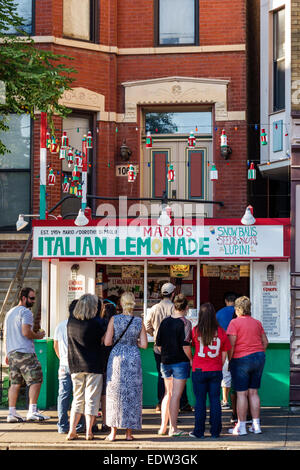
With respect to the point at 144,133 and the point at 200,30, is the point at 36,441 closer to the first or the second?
the point at 144,133

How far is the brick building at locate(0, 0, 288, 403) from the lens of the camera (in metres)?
16.4

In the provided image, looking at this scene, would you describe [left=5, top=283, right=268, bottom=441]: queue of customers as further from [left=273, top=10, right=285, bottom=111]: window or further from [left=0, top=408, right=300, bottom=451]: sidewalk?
[left=273, top=10, right=285, bottom=111]: window

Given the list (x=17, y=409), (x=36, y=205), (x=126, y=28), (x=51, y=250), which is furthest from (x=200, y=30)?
(x=17, y=409)

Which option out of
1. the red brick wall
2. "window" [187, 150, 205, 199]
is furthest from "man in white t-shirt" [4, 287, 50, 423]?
"window" [187, 150, 205, 199]

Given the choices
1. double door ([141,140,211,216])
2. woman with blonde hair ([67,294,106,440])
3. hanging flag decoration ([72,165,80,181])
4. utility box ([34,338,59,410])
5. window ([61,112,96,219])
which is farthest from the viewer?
double door ([141,140,211,216])

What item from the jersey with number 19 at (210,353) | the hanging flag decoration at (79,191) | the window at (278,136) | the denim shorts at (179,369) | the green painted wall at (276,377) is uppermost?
the window at (278,136)

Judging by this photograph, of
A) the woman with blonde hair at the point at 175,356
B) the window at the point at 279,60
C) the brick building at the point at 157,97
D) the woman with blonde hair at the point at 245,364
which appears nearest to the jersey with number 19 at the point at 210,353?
the woman with blonde hair at the point at 175,356

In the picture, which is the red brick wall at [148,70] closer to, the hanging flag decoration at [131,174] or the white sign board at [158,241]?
the hanging flag decoration at [131,174]

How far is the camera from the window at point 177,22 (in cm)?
1691

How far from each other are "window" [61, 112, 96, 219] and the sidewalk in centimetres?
573

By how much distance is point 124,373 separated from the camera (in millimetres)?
9945

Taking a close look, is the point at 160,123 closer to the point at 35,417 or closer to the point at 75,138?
the point at 75,138

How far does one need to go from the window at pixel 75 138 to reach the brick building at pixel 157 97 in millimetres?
21
